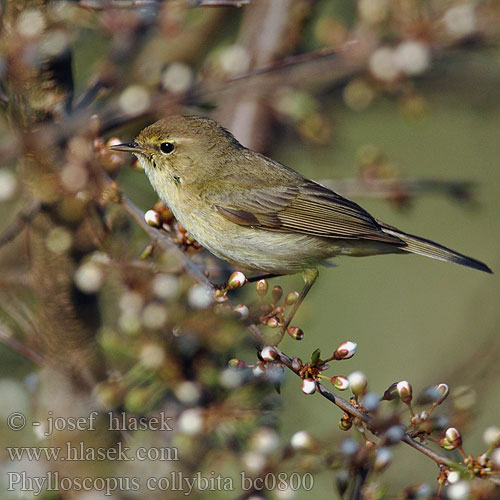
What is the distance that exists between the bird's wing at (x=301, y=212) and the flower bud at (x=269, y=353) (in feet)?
3.27

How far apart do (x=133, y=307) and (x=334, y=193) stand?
1390 millimetres

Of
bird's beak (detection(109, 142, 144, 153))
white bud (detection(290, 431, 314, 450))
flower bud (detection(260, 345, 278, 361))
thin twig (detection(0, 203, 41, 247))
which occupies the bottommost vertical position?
white bud (detection(290, 431, 314, 450))

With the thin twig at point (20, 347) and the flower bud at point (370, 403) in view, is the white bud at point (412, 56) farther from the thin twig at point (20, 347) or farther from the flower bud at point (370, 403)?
the thin twig at point (20, 347)

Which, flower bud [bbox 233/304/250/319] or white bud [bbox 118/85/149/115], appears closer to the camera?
flower bud [bbox 233/304/250/319]

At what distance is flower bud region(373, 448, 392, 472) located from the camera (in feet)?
5.93

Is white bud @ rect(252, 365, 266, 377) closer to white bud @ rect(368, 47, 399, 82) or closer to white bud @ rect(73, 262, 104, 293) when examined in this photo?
white bud @ rect(73, 262, 104, 293)

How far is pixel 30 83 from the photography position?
2.28 m

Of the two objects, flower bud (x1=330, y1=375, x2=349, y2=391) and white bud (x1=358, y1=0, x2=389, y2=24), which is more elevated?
white bud (x1=358, y1=0, x2=389, y2=24)

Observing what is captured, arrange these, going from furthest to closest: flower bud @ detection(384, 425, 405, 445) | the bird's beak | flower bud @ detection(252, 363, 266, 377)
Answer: the bird's beak → flower bud @ detection(252, 363, 266, 377) → flower bud @ detection(384, 425, 405, 445)

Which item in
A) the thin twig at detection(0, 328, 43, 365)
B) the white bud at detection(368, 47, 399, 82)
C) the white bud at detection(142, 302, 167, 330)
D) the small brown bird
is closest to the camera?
the thin twig at detection(0, 328, 43, 365)

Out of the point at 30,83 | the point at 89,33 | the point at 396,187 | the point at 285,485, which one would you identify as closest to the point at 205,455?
the point at 285,485

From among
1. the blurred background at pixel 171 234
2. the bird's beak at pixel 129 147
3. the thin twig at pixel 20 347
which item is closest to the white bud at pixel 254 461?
the blurred background at pixel 171 234

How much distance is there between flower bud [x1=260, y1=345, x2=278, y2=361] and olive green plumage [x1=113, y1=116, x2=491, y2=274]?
82 cm

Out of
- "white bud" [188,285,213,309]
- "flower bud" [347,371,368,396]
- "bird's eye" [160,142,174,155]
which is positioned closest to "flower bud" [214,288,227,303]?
"white bud" [188,285,213,309]
